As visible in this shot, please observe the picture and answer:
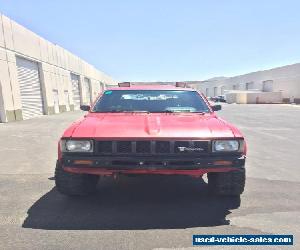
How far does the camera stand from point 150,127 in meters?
3.65

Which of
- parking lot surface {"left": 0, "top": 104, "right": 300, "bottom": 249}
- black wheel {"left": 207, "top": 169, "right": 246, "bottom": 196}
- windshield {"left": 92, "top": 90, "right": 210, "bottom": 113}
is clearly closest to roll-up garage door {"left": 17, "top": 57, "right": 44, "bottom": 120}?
parking lot surface {"left": 0, "top": 104, "right": 300, "bottom": 249}

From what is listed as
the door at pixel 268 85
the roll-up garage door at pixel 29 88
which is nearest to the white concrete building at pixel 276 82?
the door at pixel 268 85

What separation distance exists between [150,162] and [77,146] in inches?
36.2

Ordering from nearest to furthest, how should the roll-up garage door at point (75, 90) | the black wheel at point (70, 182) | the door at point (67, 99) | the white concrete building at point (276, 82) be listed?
the black wheel at point (70, 182) → the door at point (67, 99) → the roll-up garage door at point (75, 90) → the white concrete building at point (276, 82)

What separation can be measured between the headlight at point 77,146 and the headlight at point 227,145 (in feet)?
4.98

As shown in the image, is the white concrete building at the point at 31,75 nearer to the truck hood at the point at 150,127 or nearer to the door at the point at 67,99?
the door at the point at 67,99

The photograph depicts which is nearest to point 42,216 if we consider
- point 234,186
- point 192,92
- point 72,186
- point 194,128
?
point 72,186

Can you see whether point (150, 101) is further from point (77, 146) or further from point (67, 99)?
point (67, 99)

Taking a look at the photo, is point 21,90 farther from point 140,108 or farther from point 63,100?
point 140,108

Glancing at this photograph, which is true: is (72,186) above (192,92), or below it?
below

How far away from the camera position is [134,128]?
11.9 feet

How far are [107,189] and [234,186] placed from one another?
1.95 meters

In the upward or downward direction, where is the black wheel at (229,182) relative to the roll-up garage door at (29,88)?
downward

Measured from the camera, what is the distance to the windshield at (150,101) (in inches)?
186
